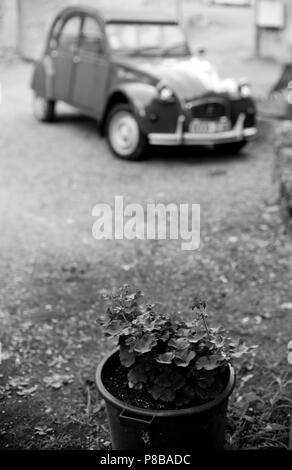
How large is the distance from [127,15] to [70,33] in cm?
101

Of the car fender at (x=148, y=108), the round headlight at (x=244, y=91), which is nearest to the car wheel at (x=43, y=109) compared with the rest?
the car fender at (x=148, y=108)

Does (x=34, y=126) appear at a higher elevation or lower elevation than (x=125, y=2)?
lower

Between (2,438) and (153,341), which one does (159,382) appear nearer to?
(153,341)

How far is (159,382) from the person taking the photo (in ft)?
9.07

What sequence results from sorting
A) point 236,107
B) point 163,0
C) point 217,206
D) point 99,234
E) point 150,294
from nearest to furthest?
point 150,294 → point 99,234 → point 217,206 → point 236,107 → point 163,0

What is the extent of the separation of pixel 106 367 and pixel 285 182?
11.9 feet

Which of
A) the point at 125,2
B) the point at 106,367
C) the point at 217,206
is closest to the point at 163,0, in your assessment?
the point at 125,2

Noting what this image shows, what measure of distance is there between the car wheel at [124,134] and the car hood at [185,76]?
0.61 meters

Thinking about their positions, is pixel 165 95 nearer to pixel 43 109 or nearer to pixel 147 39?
pixel 147 39

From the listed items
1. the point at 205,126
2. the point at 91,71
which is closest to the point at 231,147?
the point at 205,126

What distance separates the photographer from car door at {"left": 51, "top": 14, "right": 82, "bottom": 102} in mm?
9641

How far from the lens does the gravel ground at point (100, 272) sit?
3.57 meters

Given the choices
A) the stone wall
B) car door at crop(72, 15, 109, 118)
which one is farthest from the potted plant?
the stone wall

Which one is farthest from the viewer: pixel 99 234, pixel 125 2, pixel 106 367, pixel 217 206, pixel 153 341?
pixel 125 2
